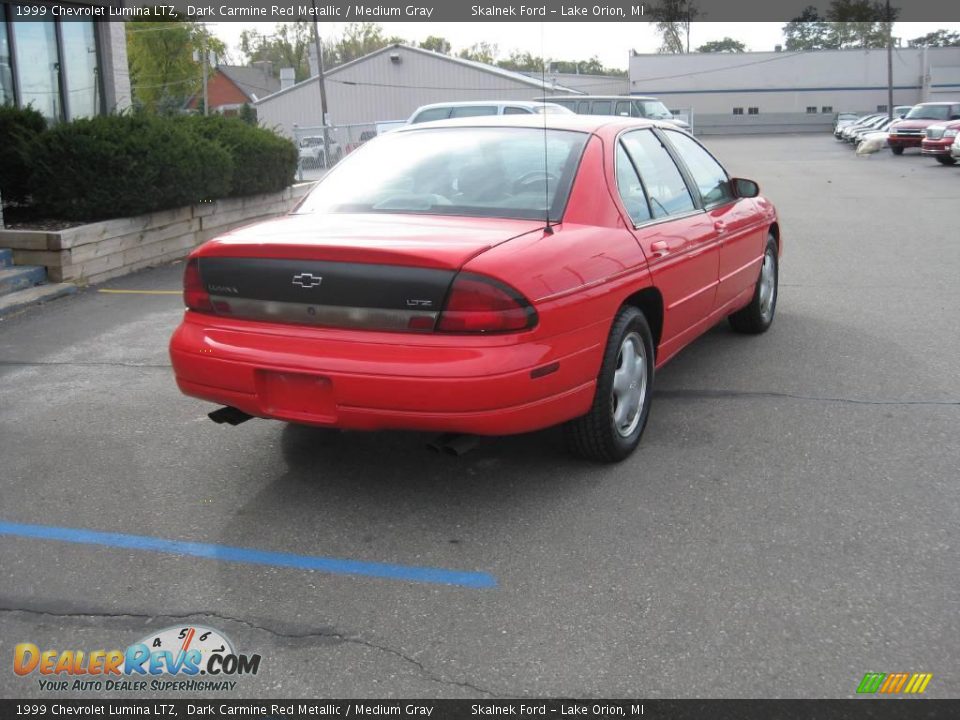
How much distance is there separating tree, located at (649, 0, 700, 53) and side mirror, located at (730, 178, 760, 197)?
80557mm

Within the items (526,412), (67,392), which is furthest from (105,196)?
(526,412)

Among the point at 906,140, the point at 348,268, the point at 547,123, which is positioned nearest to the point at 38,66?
the point at 547,123

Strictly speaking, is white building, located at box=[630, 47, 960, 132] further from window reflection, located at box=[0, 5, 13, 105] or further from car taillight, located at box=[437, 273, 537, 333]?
car taillight, located at box=[437, 273, 537, 333]

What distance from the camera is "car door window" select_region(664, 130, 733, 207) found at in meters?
6.02

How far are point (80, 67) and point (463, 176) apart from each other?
12.2 m

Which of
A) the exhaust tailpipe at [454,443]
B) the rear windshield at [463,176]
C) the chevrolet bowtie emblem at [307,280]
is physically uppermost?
the rear windshield at [463,176]

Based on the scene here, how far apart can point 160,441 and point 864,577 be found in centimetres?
343

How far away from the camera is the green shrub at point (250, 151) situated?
41.7 ft

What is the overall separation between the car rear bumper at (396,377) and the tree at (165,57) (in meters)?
64.3

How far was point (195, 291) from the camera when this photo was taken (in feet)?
14.6

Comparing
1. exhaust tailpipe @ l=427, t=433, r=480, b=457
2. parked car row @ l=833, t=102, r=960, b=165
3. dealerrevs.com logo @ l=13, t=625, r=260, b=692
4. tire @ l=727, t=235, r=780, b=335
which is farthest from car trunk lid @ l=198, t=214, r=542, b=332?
parked car row @ l=833, t=102, r=960, b=165

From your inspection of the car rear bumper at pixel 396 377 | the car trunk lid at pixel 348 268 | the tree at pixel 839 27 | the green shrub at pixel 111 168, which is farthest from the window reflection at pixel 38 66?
the tree at pixel 839 27

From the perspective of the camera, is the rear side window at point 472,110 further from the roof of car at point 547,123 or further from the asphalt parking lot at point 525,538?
the roof of car at point 547,123
